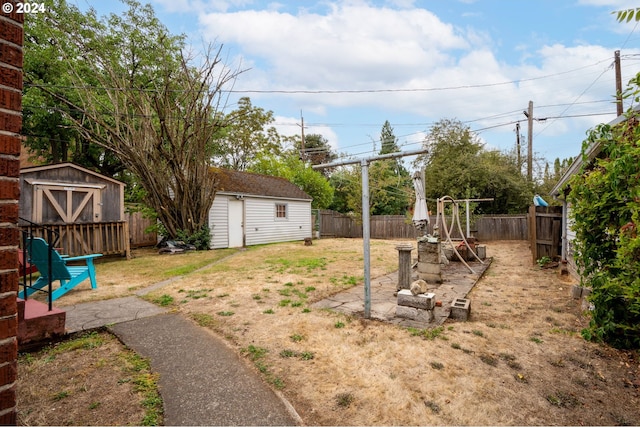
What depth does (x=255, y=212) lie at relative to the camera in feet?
45.1

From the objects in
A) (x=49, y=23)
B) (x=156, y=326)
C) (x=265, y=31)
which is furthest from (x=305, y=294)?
(x=49, y=23)

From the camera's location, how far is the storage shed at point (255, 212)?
1236 cm

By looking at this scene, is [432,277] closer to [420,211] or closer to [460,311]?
[420,211]

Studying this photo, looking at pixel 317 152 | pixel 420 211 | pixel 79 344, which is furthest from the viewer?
pixel 317 152

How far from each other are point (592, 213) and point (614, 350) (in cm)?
152

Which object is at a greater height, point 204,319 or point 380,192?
point 380,192

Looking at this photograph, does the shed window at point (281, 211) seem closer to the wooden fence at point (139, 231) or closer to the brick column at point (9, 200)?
the wooden fence at point (139, 231)

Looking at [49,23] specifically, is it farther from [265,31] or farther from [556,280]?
[556,280]

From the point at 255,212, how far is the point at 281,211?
6.44ft

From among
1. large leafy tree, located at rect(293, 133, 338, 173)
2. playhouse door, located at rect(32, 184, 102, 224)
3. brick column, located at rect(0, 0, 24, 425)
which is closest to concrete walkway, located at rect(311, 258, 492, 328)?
brick column, located at rect(0, 0, 24, 425)

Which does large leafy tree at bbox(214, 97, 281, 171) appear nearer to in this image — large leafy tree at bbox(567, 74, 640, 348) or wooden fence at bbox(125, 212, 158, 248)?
wooden fence at bbox(125, 212, 158, 248)

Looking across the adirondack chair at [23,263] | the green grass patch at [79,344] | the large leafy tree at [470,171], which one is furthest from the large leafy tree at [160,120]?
the large leafy tree at [470,171]

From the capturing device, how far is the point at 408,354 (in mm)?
2980

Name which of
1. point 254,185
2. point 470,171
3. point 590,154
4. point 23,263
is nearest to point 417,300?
Answer: point 590,154
